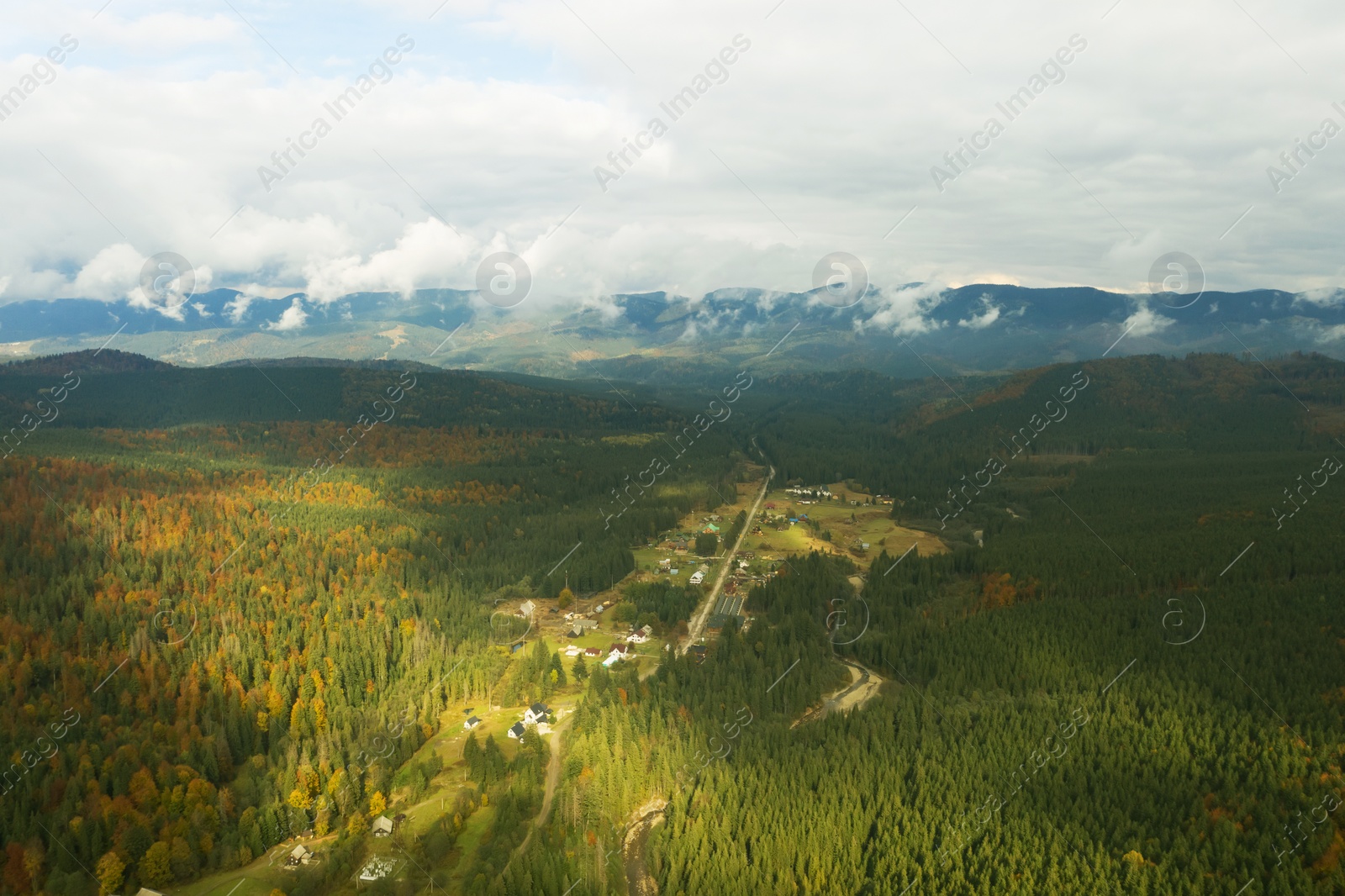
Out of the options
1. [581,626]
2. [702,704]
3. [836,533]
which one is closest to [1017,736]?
[702,704]

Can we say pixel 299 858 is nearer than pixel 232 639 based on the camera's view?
Yes

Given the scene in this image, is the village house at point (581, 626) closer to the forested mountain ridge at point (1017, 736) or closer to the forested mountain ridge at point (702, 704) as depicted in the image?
the forested mountain ridge at point (702, 704)

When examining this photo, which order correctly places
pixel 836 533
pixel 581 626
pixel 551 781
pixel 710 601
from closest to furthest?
pixel 551 781 → pixel 581 626 → pixel 710 601 → pixel 836 533

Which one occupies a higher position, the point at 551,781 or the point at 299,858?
the point at 551,781

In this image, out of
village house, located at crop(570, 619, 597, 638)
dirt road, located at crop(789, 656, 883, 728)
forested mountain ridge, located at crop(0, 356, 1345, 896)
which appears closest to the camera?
forested mountain ridge, located at crop(0, 356, 1345, 896)

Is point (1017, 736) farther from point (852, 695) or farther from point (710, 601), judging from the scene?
point (710, 601)

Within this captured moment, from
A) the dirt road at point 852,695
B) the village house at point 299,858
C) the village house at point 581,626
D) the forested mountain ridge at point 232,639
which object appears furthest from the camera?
the village house at point 581,626

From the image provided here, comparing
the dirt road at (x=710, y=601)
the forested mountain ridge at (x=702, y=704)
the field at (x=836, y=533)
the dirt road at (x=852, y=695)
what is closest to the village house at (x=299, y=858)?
the forested mountain ridge at (x=702, y=704)

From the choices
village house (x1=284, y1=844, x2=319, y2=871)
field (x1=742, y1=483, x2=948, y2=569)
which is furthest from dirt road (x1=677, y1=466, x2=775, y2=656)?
village house (x1=284, y1=844, x2=319, y2=871)

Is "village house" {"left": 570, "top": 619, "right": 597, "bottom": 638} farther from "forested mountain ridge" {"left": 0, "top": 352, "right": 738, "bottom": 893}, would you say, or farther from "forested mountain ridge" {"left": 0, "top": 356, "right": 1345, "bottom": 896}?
"forested mountain ridge" {"left": 0, "top": 352, "right": 738, "bottom": 893}

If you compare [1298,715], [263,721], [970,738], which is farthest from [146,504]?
[1298,715]

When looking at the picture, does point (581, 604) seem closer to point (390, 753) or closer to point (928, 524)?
point (390, 753)
